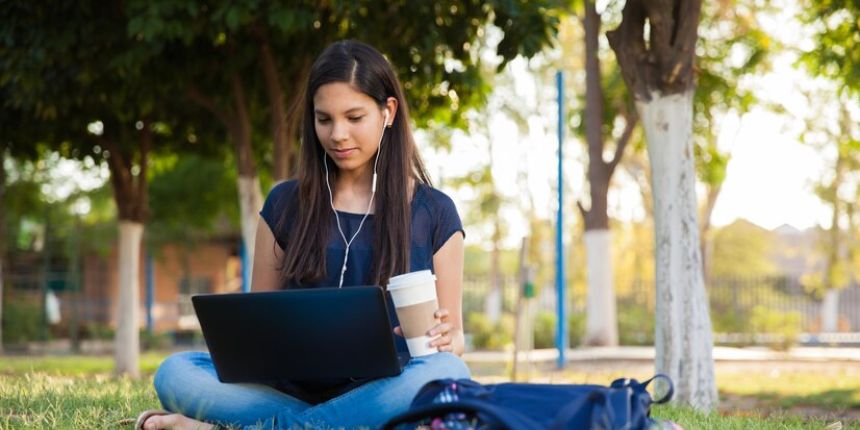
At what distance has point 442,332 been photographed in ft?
12.1

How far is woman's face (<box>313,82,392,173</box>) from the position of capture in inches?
161

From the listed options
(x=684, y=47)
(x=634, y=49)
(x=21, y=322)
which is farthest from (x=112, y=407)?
(x=21, y=322)

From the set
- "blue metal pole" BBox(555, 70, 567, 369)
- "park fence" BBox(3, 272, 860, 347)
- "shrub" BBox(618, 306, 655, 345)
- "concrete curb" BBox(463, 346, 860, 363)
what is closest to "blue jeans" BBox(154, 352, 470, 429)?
"blue metal pole" BBox(555, 70, 567, 369)

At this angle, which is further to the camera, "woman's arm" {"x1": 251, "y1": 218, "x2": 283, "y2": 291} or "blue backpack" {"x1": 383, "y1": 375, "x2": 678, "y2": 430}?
"woman's arm" {"x1": 251, "y1": 218, "x2": 283, "y2": 291}

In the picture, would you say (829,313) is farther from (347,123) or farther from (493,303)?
(347,123)

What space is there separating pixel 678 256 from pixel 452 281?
4179mm

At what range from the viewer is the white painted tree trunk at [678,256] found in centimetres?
794

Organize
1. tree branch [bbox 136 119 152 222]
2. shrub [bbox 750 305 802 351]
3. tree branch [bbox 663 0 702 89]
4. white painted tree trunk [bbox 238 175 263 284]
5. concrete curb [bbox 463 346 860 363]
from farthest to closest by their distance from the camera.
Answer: shrub [bbox 750 305 802 351]
concrete curb [bbox 463 346 860 363]
tree branch [bbox 136 119 152 222]
white painted tree trunk [bbox 238 175 263 284]
tree branch [bbox 663 0 702 89]

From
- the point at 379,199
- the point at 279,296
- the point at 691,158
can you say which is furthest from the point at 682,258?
the point at 279,296

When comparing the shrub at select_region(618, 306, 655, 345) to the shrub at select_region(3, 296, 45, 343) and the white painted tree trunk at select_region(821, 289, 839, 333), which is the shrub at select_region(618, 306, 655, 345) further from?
the shrub at select_region(3, 296, 45, 343)

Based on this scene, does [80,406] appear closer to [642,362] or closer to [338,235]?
[338,235]

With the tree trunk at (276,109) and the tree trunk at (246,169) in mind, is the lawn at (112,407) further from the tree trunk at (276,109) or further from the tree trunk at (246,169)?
the tree trunk at (246,169)

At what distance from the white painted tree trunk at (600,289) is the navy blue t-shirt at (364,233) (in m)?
15.2

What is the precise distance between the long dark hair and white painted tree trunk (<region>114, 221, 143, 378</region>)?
9.57 meters
